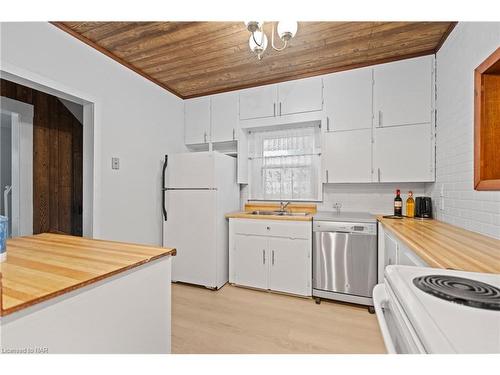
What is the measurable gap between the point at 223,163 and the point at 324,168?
1201 millimetres

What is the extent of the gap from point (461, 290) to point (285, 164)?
8.12ft

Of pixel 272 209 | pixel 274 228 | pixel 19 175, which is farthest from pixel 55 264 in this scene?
pixel 272 209

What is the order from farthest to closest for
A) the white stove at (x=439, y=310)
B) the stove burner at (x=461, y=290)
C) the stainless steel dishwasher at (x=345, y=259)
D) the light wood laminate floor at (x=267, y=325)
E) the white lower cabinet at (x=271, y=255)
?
the white lower cabinet at (x=271, y=255), the stainless steel dishwasher at (x=345, y=259), the light wood laminate floor at (x=267, y=325), the stove burner at (x=461, y=290), the white stove at (x=439, y=310)

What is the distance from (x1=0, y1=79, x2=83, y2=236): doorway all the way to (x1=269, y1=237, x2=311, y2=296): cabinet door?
100 inches

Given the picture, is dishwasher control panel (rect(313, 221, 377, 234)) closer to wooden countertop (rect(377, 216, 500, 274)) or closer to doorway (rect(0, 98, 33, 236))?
wooden countertop (rect(377, 216, 500, 274))

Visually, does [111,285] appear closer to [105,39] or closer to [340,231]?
[340,231]

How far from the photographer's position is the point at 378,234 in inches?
83.4

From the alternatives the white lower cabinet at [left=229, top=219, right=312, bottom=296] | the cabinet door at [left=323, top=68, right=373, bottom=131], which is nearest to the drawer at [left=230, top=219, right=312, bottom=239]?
the white lower cabinet at [left=229, top=219, right=312, bottom=296]

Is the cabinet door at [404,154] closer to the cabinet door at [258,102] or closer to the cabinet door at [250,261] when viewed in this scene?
the cabinet door at [258,102]

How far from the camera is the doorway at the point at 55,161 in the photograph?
251 centimetres

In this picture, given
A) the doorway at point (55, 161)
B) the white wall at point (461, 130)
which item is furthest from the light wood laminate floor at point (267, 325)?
the doorway at point (55, 161)

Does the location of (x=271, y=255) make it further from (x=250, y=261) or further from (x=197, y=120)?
(x=197, y=120)

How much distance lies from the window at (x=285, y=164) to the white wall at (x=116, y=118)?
1.21 metres

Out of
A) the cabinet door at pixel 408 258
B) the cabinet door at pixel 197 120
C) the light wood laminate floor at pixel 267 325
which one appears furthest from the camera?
the cabinet door at pixel 197 120
